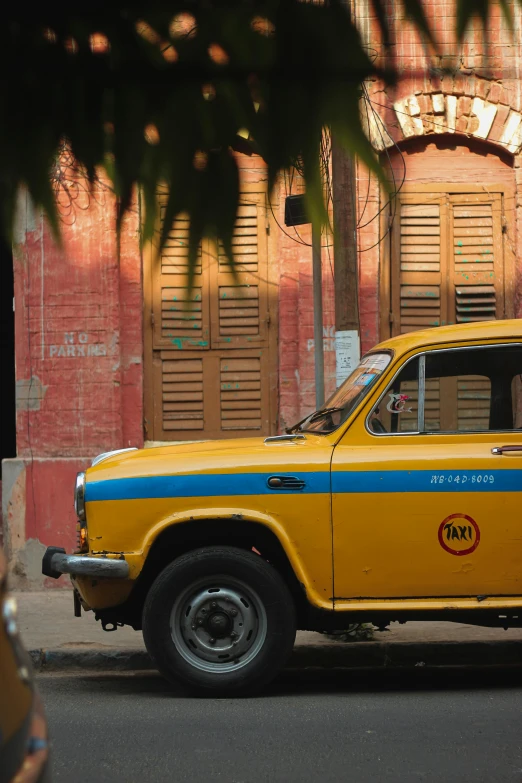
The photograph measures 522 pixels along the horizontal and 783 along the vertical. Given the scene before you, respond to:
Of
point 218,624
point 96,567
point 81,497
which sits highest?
point 81,497

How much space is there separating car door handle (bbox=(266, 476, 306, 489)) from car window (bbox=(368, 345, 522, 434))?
527mm

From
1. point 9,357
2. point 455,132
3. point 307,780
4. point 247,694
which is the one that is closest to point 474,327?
point 247,694

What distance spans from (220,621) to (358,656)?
1.55 metres

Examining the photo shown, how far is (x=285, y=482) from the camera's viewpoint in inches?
240

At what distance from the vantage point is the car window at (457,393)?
20.6ft

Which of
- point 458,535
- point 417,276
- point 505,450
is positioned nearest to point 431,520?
point 458,535

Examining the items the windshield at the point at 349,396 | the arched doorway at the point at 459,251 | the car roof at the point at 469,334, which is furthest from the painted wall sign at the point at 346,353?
the arched doorway at the point at 459,251

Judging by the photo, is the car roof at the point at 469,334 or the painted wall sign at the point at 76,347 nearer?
the car roof at the point at 469,334

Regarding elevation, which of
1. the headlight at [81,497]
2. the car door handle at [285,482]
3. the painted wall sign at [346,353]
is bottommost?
the headlight at [81,497]

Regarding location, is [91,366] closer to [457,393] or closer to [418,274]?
[418,274]

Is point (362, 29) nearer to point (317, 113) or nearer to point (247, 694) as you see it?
point (317, 113)

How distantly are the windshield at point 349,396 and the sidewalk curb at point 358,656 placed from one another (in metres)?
1.46

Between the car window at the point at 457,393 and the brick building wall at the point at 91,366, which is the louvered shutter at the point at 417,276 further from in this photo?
the car window at the point at 457,393

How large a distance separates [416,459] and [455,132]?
18.0 ft
